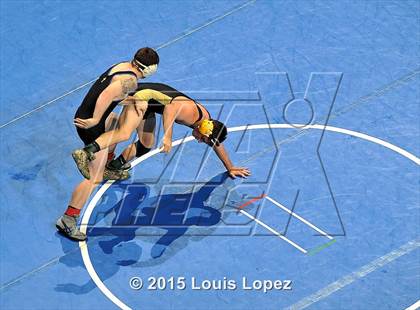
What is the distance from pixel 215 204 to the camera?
1508 cm

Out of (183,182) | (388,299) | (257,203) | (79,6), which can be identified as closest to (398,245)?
(388,299)

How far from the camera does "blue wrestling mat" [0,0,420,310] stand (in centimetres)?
1389

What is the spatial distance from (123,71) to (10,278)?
341cm

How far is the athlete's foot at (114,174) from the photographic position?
1547 centimetres

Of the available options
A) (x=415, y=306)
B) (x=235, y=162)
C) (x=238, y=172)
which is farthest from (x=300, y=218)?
(x=415, y=306)

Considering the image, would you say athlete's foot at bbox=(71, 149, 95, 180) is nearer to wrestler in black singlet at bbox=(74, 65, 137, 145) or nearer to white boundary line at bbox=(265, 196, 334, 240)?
wrestler in black singlet at bbox=(74, 65, 137, 145)

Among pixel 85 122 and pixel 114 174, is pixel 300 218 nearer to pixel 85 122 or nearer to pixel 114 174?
pixel 114 174

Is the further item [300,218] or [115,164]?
[115,164]

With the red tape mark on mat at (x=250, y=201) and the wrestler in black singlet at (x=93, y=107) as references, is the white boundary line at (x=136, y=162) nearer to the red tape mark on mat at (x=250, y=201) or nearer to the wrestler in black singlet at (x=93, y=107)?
the wrestler in black singlet at (x=93, y=107)

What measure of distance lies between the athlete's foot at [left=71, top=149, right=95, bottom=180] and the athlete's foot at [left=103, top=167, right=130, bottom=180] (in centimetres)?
146

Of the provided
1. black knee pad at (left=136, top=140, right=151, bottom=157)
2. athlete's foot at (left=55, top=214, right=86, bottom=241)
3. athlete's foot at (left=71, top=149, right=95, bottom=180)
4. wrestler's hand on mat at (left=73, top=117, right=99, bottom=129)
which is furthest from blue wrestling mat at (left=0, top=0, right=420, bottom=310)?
wrestler's hand on mat at (left=73, top=117, right=99, bottom=129)

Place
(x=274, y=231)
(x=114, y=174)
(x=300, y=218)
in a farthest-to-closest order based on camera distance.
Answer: (x=114, y=174) → (x=300, y=218) → (x=274, y=231)

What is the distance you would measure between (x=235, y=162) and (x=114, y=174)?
1.96 m

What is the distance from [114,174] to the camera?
15.5 meters
